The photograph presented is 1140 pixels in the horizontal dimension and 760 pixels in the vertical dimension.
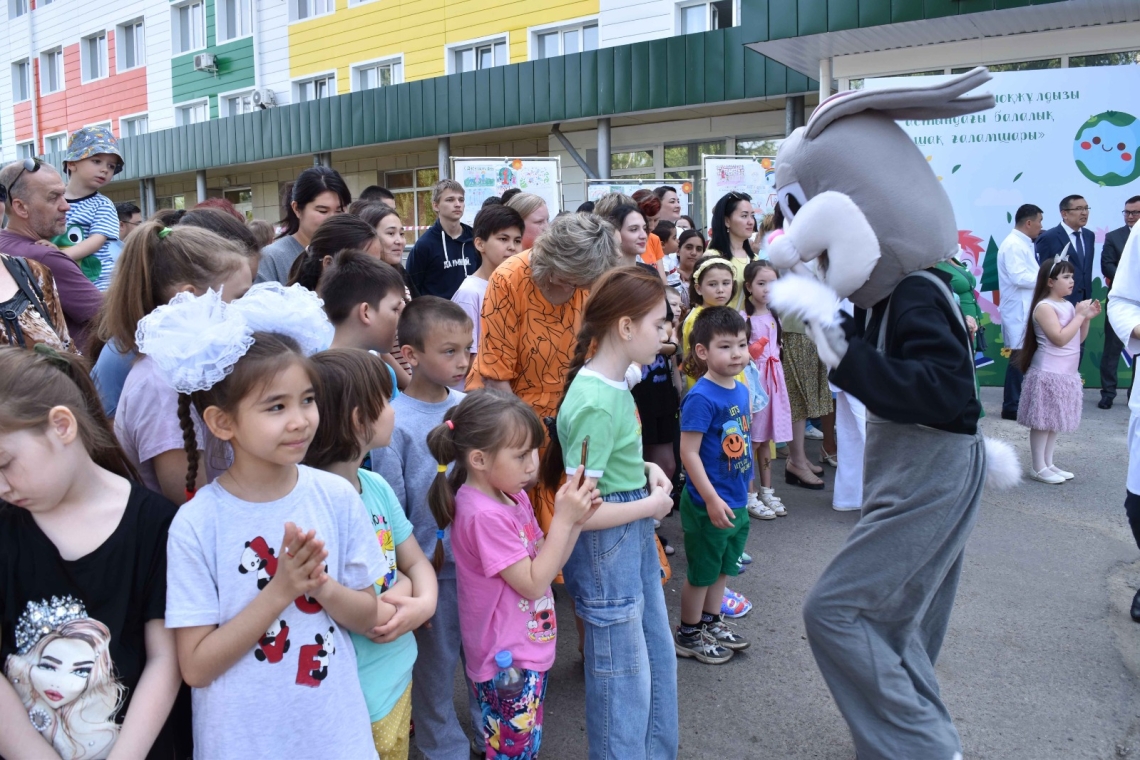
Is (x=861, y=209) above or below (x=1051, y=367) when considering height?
above

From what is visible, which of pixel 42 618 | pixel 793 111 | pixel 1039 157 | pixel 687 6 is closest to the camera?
pixel 42 618

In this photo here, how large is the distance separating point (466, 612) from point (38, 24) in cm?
3031

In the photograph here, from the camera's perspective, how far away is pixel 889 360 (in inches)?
86.8

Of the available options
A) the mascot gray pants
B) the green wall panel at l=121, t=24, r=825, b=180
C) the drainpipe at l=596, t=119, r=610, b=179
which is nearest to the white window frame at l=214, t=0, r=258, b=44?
the green wall panel at l=121, t=24, r=825, b=180

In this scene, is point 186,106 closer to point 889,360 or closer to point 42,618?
point 42,618

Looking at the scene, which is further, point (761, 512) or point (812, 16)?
point (812, 16)

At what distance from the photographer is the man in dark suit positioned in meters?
8.30

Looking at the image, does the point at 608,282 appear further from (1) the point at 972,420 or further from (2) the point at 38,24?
(2) the point at 38,24

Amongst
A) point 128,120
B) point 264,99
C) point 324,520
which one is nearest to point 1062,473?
point 324,520

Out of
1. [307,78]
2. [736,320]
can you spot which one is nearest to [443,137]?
[307,78]

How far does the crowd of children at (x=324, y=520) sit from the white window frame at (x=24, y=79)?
1146 inches

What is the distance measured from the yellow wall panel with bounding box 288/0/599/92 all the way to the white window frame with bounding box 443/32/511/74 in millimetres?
70

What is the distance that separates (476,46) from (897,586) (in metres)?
16.3

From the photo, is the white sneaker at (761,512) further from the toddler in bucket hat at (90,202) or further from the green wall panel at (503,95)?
the green wall panel at (503,95)
